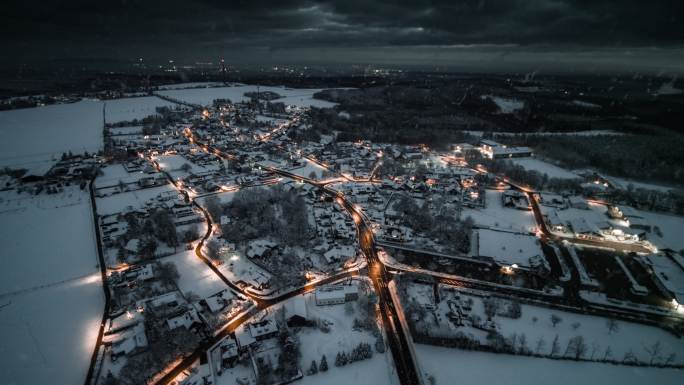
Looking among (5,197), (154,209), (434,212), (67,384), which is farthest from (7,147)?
(434,212)

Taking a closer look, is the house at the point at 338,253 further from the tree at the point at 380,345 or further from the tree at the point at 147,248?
the tree at the point at 147,248

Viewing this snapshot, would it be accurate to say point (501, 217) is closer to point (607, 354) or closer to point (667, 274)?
point (667, 274)

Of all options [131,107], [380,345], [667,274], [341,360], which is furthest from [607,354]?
[131,107]

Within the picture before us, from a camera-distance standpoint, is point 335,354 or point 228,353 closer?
point 228,353

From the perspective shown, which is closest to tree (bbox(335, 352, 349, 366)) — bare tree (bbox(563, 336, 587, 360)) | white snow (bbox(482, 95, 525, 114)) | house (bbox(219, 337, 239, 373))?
house (bbox(219, 337, 239, 373))

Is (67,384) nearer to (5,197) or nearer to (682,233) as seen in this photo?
(5,197)

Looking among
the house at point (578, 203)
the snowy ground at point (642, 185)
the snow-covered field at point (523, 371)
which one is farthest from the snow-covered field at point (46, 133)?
the snowy ground at point (642, 185)

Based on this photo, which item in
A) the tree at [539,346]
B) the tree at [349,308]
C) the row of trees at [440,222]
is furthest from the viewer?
the row of trees at [440,222]
